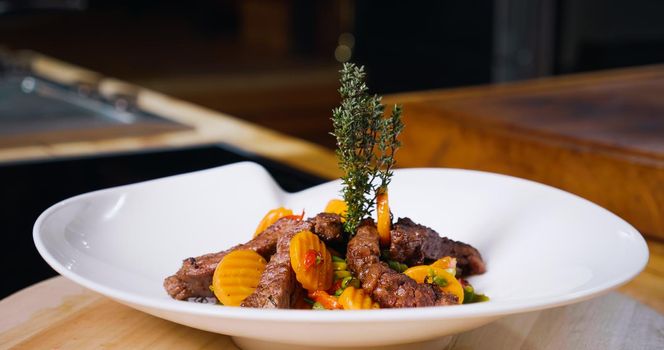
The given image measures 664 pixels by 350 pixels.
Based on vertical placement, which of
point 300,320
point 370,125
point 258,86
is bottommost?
point 258,86

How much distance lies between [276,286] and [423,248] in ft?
0.63

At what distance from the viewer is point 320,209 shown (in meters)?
1.33

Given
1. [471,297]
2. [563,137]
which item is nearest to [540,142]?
[563,137]

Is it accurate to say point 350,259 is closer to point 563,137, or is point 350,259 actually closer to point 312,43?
point 563,137

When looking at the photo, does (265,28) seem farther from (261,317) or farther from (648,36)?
(261,317)

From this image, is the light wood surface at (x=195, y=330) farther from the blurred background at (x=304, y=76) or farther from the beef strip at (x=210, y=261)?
the blurred background at (x=304, y=76)

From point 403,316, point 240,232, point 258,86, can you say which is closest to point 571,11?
point 258,86

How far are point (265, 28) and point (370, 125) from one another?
7.13 meters

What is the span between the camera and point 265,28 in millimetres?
8023

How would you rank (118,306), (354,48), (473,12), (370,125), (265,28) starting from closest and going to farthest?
(370,125), (118,306), (473,12), (354,48), (265,28)

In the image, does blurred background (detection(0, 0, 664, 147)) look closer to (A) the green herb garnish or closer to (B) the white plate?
(B) the white plate

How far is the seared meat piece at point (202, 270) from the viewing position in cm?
104

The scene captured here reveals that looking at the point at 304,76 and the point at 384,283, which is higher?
the point at 384,283

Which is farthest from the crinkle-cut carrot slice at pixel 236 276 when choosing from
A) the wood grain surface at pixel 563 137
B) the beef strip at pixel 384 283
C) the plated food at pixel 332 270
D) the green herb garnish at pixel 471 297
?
the wood grain surface at pixel 563 137
